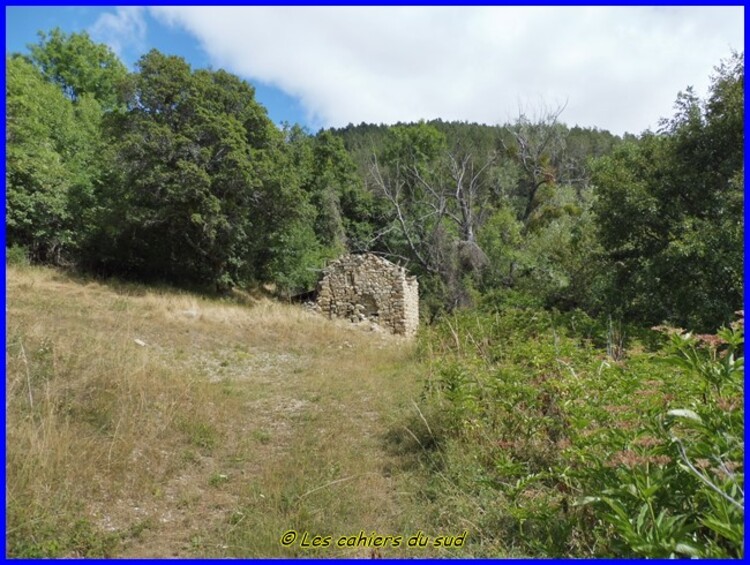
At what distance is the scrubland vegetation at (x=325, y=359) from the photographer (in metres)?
2.47

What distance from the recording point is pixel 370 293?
17250 millimetres

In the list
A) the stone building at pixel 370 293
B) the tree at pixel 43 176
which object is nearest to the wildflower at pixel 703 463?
the stone building at pixel 370 293

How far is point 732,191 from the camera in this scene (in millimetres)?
7848

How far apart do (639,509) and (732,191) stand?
796 centimetres

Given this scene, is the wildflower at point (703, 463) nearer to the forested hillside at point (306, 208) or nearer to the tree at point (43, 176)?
the forested hillside at point (306, 208)

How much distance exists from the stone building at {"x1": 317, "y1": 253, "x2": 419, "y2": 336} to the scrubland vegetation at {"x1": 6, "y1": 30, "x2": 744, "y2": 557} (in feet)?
6.07

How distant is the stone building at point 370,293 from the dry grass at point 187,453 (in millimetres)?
8528

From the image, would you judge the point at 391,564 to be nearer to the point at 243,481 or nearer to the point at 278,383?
the point at 243,481

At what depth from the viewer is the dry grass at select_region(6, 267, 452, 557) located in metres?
3.11

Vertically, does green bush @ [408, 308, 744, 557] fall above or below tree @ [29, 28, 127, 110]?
below

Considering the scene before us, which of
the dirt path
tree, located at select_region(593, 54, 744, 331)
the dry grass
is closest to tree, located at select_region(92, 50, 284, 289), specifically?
the dry grass

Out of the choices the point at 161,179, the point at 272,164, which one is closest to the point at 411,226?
the point at 272,164

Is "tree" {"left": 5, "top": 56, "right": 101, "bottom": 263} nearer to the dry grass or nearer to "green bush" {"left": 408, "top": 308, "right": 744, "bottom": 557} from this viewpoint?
the dry grass

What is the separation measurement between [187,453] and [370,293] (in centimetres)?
1298
